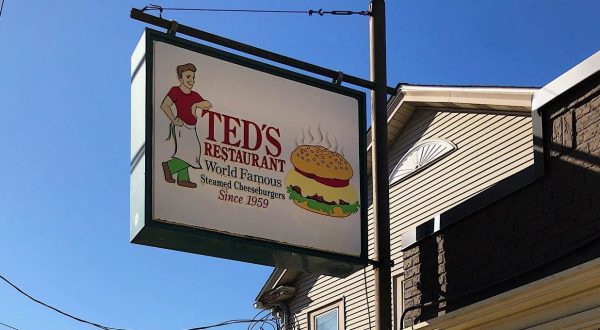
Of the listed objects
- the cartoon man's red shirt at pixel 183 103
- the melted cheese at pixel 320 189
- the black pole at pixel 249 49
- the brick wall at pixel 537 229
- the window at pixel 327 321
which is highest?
the black pole at pixel 249 49

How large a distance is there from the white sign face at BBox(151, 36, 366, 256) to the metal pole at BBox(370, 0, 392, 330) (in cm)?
35

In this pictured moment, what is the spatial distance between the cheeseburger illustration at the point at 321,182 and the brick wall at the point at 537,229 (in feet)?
4.09

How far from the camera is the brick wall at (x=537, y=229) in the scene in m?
8.70

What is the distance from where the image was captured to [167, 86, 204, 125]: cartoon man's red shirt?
930 centimetres

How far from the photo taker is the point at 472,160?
14938 mm

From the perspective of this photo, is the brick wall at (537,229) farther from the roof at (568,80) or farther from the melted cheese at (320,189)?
the melted cheese at (320,189)

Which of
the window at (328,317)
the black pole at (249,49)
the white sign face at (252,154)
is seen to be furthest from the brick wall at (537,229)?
the window at (328,317)

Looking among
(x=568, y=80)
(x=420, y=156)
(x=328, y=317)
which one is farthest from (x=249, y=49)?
(x=328, y=317)

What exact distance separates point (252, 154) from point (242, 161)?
14 cm

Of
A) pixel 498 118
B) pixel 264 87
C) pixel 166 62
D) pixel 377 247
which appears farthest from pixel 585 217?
pixel 498 118

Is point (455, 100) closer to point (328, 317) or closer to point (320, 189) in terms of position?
point (328, 317)

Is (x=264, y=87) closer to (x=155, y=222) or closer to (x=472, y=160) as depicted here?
(x=155, y=222)

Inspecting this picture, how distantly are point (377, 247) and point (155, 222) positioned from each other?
7.07ft

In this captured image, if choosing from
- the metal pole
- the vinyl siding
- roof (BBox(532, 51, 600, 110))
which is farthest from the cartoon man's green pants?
the vinyl siding
